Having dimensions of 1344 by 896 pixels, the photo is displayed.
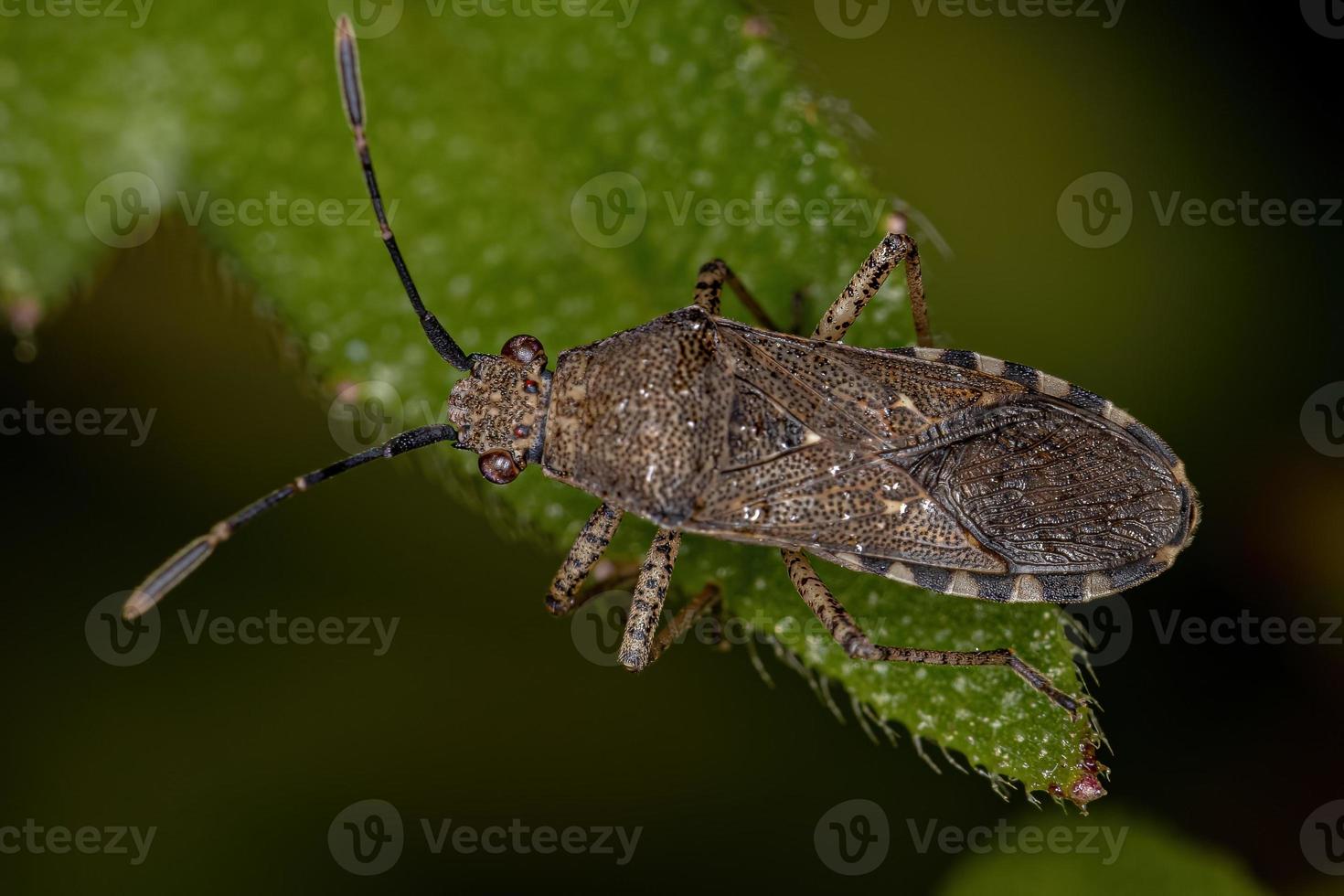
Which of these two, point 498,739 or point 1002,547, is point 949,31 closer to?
point 1002,547

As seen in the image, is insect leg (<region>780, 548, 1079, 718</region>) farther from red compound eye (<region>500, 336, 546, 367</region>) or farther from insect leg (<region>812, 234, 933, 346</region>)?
red compound eye (<region>500, 336, 546, 367</region>)

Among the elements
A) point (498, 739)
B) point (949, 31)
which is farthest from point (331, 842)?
point (949, 31)

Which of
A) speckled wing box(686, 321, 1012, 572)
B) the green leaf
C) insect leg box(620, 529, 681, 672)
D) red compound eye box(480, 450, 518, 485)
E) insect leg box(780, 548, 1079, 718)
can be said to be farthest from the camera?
insect leg box(620, 529, 681, 672)

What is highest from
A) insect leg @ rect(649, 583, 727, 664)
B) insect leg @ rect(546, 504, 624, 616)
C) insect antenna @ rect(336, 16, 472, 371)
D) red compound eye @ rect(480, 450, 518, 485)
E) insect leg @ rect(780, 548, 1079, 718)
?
insect antenna @ rect(336, 16, 472, 371)

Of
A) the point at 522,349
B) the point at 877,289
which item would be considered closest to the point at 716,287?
the point at 877,289

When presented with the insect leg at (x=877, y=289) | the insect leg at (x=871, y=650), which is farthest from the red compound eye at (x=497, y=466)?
the insect leg at (x=877, y=289)

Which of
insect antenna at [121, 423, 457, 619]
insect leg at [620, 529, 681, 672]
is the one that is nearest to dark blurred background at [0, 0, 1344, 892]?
insect leg at [620, 529, 681, 672]
